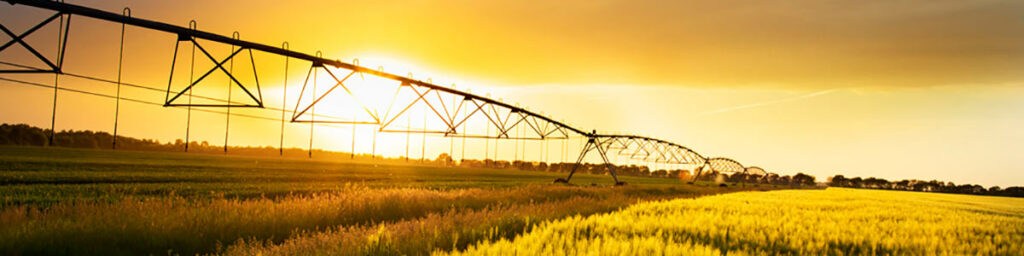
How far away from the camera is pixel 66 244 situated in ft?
24.6

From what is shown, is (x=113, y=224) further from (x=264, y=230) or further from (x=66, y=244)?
(x=264, y=230)

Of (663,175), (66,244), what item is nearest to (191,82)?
(66,244)

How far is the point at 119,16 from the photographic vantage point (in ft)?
41.6

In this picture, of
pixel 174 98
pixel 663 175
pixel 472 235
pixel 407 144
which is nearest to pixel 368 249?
pixel 472 235

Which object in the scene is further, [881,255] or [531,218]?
[531,218]

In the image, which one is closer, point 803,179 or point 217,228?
point 217,228

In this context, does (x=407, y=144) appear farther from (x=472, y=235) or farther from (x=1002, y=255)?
(x=1002, y=255)

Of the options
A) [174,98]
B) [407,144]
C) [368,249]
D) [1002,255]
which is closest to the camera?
[368,249]

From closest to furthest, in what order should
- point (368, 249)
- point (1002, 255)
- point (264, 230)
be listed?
point (368, 249), point (1002, 255), point (264, 230)

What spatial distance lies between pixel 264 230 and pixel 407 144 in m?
16.3

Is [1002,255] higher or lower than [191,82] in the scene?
lower

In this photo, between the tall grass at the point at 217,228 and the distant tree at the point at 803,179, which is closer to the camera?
the tall grass at the point at 217,228

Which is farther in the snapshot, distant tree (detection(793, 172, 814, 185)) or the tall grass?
distant tree (detection(793, 172, 814, 185))

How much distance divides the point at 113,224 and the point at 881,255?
13068 millimetres
